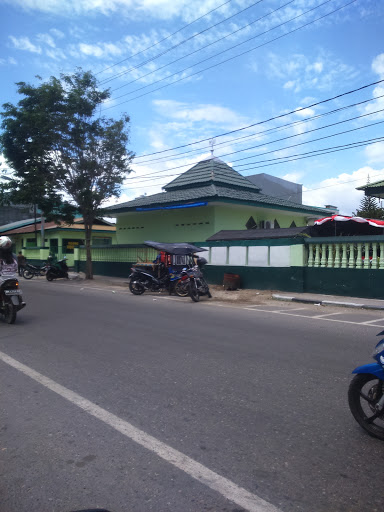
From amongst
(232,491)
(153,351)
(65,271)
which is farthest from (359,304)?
(65,271)

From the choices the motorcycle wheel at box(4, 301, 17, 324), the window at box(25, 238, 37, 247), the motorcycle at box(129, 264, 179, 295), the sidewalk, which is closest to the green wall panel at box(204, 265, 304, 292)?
the sidewalk

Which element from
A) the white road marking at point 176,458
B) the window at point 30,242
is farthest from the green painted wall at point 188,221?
the white road marking at point 176,458

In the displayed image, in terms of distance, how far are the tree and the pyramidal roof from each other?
163 inches

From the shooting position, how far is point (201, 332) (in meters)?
8.01

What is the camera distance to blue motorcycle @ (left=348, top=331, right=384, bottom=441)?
350 centimetres

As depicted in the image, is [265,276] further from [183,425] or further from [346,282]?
[183,425]

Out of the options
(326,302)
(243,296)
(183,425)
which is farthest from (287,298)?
(183,425)

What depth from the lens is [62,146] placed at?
2064cm

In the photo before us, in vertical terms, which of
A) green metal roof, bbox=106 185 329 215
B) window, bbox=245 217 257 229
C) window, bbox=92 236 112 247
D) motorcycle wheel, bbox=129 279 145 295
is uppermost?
green metal roof, bbox=106 185 329 215

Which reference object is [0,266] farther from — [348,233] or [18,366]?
[348,233]

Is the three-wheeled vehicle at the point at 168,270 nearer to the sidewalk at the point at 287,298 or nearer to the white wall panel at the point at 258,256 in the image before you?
the sidewalk at the point at 287,298

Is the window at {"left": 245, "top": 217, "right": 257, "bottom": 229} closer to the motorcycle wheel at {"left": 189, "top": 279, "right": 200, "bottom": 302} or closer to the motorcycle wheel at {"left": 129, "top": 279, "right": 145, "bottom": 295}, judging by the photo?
the motorcycle wheel at {"left": 129, "top": 279, "right": 145, "bottom": 295}

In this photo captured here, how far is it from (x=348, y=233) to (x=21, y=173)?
1587 cm

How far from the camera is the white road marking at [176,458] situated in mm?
2635
